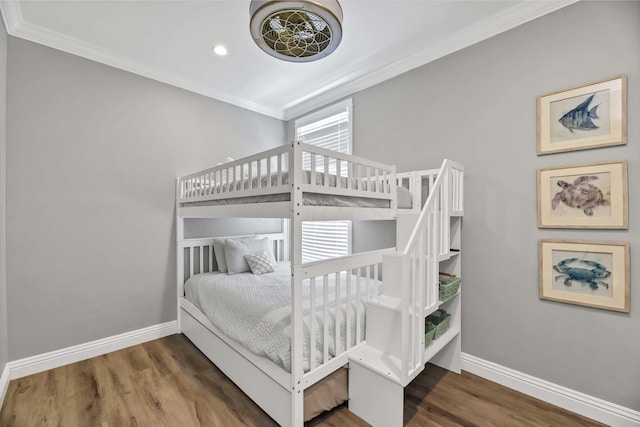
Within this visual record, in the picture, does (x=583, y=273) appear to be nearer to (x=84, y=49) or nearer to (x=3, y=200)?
(x=3, y=200)

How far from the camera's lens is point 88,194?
7.78ft

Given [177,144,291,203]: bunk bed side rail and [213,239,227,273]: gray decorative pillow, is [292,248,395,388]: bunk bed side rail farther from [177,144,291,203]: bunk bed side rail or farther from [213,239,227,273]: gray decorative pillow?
[213,239,227,273]: gray decorative pillow

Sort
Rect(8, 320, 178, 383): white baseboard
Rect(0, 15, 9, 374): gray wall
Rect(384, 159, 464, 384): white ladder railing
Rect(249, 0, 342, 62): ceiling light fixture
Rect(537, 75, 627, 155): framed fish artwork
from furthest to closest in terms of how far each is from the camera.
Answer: Rect(8, 320, 178, 383): white baseboard
Rect(0, 15, 9, 374): gray wall
Rect(537, 75, 627, 155): framed fish artwork
Rect(384, 159, 464, 384): white ladder railing
Rect(249, 0, 342, 62): ceiling light fixture

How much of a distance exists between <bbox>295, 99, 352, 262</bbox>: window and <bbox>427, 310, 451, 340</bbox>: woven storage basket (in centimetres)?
115

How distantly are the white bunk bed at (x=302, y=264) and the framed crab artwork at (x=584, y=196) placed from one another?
0.84 meters

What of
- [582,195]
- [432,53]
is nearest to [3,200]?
[432,53]

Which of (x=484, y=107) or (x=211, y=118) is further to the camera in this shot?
(x=211, y=118)

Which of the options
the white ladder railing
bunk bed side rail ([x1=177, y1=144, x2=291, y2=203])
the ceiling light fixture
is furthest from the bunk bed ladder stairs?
the ceiling light fixture

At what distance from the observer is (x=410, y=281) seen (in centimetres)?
161

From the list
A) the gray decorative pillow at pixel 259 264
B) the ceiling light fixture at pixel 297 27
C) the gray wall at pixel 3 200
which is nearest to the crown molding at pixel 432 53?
the ceiling light fixture at pixel 297 27

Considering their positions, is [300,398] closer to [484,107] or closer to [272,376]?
[272,376]

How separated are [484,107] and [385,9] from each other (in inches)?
41.1

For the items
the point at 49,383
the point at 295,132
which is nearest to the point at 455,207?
the point at 295,132

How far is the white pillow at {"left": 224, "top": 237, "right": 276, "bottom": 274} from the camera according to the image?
283cm
